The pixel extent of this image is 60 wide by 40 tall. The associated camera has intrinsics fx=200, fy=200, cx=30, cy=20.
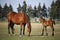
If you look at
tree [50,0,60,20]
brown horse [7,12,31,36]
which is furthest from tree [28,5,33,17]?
tree [50,0,60,20]

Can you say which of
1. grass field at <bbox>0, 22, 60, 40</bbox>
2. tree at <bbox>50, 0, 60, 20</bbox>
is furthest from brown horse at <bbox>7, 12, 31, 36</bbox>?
tree at <bbox>50, 0, 60, 20</bbox>

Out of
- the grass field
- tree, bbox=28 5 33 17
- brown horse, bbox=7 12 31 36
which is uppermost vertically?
tree, bbox=28 5 33 17

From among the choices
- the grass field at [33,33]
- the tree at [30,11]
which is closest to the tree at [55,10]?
the grass field at [33,33]

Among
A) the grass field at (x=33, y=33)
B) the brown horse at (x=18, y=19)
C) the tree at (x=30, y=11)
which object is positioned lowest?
the grass field at (x=33, y=33)

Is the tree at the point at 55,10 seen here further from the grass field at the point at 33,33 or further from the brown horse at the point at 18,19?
the brown horse at the point at 18,19

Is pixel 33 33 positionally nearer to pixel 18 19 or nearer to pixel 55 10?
pixel 18 19

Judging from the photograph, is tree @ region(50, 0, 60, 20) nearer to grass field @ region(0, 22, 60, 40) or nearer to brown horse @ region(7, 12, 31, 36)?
grass field @ region(0, 22, 60, 40)

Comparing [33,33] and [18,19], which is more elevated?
[18,19]

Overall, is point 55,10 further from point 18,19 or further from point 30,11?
point 18,19

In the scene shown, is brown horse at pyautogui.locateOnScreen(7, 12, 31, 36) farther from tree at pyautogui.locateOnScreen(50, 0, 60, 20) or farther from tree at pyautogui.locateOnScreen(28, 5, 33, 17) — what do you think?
tree at pyautogui.locateOnScreen(50, 0, 60, 20)

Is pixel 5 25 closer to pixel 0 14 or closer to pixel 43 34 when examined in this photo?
pixel 0 14

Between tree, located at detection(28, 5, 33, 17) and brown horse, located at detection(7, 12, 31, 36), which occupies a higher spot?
tree, located at detection(28, 5, 33, 17)

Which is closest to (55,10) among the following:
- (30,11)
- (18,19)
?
(30,11)

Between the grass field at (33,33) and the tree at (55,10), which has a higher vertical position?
the tree at (55,10)
